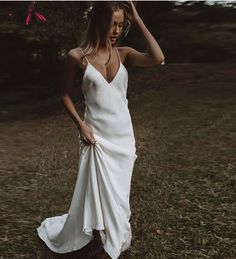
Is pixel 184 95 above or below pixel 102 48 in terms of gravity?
below

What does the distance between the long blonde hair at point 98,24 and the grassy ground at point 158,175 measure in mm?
1785

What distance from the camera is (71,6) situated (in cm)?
1359

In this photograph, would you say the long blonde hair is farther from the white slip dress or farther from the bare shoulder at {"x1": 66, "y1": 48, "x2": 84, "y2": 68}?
the white slip dress

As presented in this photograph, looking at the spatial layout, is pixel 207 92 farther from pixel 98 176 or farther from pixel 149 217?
pixel 98 176

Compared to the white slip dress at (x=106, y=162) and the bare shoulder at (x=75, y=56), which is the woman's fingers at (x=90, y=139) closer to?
the white slip dress at (x=106, y=162)

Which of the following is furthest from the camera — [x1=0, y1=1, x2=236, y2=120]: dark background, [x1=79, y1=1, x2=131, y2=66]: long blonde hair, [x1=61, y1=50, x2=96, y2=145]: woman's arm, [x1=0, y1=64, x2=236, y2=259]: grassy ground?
[x1=0, y1=1, x2=236, y2=120]: dark background

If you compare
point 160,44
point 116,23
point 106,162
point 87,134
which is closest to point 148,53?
point 116,23

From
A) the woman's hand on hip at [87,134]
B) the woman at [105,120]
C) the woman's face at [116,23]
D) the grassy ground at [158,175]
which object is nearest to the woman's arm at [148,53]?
the woman at [105,120]

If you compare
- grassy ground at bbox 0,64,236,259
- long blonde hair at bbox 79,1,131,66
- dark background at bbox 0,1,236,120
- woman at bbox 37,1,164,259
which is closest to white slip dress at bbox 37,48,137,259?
woman at bbox 37,1,164,259

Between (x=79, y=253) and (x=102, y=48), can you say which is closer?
(x=102, y=48)

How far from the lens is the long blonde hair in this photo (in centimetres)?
365

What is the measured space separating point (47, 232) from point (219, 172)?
320 centimetres

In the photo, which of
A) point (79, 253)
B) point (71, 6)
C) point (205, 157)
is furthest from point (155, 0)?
point (79, 253)

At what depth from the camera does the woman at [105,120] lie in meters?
3.73
